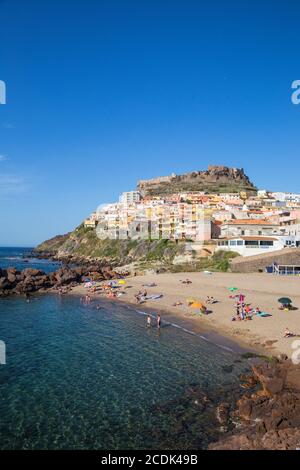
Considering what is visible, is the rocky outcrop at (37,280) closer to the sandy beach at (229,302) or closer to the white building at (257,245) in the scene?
the sandy beach at (229,302)

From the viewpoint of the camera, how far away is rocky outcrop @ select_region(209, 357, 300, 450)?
35.6ft

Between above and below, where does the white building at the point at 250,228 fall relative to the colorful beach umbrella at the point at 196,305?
above

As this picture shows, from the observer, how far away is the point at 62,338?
24.8m

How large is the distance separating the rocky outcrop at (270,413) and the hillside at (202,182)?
14672cm

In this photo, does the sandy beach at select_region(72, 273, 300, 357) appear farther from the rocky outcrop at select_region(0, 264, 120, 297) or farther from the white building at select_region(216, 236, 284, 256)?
the white building at select_region(216, 236, 284, 256)

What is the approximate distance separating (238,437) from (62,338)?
15971 millimetres

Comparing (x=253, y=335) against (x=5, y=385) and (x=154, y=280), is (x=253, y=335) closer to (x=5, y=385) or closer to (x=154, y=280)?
(x=5, y=385)

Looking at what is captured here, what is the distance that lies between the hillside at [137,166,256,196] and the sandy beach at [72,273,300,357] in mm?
119965

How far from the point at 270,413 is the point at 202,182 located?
16814 cm

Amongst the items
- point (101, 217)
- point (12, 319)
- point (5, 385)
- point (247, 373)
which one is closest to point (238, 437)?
point (247, 373)

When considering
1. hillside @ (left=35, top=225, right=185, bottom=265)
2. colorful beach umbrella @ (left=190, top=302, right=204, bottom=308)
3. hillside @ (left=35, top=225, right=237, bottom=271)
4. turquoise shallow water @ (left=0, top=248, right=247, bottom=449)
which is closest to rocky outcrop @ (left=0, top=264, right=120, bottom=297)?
hillside @ (left=35, top=225, right=237, bottom=271)

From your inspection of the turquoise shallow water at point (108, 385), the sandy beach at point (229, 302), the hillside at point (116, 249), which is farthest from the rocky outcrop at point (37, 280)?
the hillside at point (116, 249)

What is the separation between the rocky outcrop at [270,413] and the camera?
1085 cm
